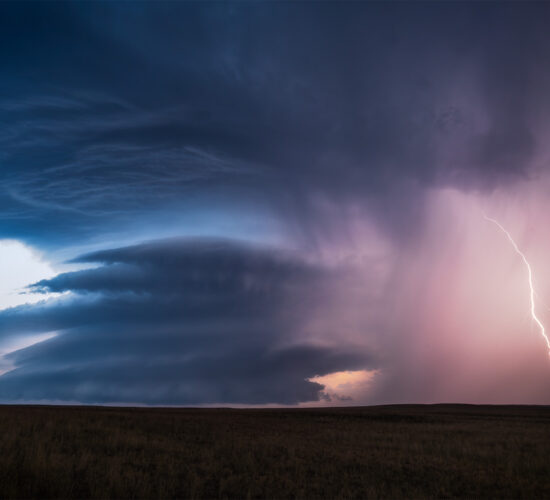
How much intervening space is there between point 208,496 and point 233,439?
11940 millimetres

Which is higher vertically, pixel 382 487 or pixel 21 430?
pixel 21 430

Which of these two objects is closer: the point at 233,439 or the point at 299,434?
the point at 233,439

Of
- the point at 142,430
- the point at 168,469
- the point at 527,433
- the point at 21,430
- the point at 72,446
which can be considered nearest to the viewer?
the point at 168,469

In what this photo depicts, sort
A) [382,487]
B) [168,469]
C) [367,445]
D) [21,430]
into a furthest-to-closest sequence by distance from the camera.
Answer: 1. [367,445]
2. [21,430]
3. [168,469]
4. [382,487]

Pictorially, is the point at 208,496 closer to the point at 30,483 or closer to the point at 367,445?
the point at 30,483

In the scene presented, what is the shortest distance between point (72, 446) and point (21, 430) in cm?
364

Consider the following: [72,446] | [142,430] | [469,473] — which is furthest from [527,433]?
[72,446]

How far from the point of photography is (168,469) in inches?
650

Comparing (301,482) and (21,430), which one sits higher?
(21,430)

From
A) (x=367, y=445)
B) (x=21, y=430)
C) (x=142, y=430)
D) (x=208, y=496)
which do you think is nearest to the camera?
(x=208, y=496)

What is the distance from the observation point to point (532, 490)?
52.0 feet

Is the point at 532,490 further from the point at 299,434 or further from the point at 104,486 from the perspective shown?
the point at 299,434

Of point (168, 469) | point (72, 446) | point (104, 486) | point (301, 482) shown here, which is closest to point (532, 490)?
point (301, 482)

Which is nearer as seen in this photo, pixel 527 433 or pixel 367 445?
pixel 367 445
